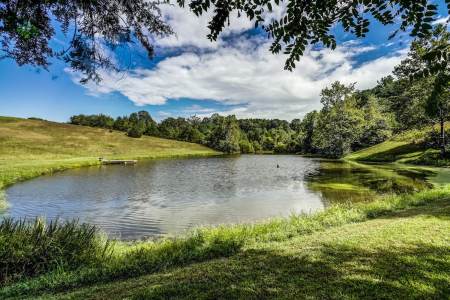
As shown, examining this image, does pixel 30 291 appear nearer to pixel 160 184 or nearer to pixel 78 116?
pixel 160 184

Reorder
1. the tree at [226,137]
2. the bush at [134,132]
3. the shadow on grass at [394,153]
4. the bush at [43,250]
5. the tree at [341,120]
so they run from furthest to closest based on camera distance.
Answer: the tree at [226,137]
the bush at [134,132]
the tree at [341,120]
the shadow on grass at [394,153]
the bush at [43,250]

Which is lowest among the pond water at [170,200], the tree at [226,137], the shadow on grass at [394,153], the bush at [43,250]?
the pond water at [170,200]

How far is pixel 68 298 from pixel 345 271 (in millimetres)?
5784

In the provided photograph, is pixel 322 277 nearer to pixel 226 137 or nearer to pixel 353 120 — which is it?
pixel 353 120

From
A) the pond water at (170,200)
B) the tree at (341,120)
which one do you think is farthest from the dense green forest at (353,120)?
the pond water at (170,200)

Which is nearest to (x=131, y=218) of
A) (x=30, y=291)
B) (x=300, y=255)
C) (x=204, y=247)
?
(x=204, y=247)

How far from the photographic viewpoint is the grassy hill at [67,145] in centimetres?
5675

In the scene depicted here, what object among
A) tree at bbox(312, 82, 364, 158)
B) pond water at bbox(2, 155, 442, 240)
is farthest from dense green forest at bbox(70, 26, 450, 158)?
pond water at bbox(2, 155, 442, 240)

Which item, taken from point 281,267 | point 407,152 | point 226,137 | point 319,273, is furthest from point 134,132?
point 319,273

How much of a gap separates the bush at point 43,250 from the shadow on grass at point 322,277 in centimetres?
344

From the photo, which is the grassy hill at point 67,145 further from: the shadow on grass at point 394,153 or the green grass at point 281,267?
the shadow on grass at point 394,153

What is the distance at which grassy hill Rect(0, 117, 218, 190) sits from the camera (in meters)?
56.8

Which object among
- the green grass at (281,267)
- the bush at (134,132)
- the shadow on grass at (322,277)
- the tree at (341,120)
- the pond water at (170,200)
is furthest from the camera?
the bush at (134,132)

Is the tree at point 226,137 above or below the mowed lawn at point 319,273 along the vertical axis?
above
